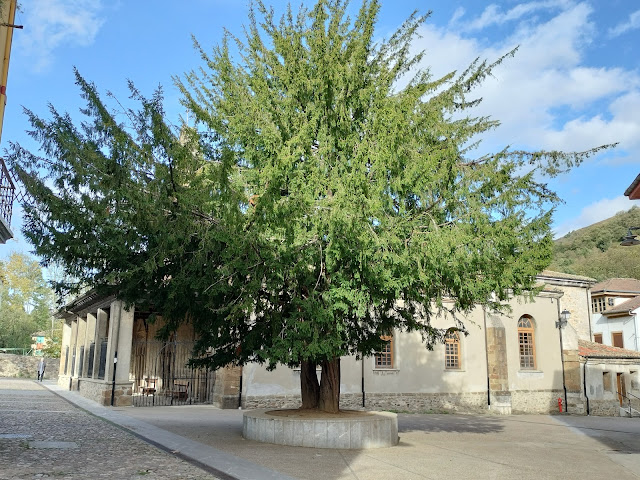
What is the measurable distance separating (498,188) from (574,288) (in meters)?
28.2

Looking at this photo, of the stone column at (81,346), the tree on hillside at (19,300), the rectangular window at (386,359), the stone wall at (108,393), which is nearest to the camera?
the stone wall at (108,393)

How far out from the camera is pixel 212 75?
11.7 m

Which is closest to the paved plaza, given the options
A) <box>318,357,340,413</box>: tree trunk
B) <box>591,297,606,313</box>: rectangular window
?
<box>318,357,340,413</box>: tree trunk

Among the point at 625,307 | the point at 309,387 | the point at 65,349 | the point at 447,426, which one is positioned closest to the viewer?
the point at 309,387

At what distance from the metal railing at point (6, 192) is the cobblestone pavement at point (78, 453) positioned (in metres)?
3.87

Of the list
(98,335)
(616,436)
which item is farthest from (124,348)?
(616,436)

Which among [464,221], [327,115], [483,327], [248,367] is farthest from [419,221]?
[483,327]

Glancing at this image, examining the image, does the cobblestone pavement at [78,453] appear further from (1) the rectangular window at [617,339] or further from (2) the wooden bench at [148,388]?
(1) the rectangular window at [617,339]

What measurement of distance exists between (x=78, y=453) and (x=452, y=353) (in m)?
19.2

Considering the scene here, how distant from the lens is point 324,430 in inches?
430

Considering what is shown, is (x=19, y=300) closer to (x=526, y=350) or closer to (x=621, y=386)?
(x=526, y=350)

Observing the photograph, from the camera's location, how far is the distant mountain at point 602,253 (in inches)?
2355

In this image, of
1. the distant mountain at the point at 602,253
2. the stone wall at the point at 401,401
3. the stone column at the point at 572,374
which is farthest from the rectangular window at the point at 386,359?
the distant mountain at the point at 602,253

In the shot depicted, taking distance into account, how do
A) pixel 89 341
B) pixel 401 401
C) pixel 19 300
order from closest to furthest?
pixel 401 401, pixel 89 341, pixel 19 300
